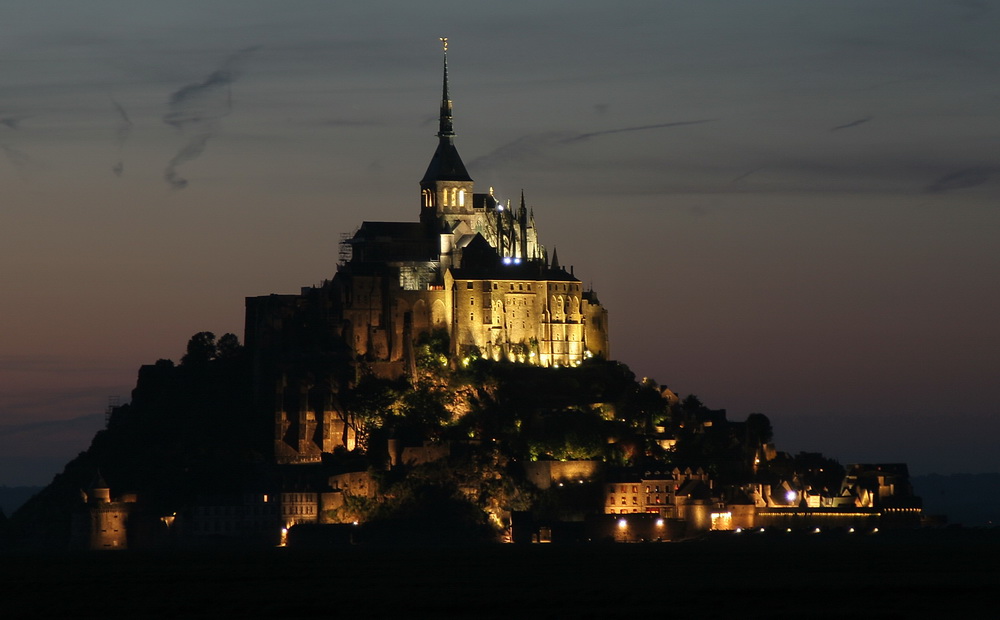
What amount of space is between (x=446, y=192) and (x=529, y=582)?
82.1 meters

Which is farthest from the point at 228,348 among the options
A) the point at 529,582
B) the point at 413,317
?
the point at 529,582

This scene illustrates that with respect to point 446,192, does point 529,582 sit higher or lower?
lower

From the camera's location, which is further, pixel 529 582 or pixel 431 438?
pixel 431 438

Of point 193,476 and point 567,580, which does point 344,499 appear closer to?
point 193,476

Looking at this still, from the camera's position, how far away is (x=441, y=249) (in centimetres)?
19088

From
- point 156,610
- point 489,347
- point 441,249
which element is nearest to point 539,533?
point 489,347

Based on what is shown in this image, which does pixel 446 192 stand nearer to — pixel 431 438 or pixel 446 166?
pixel 446 166

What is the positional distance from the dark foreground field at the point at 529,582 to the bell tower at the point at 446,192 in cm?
4390

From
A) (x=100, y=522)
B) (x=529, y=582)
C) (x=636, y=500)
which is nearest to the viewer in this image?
(x=529, y=582)

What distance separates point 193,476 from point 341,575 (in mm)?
47157

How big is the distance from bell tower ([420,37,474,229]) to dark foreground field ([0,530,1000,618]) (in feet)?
144

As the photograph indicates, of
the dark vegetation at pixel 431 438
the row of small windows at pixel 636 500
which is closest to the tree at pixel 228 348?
the dark vegetation at pixel 431 438

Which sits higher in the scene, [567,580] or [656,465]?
[656,465]

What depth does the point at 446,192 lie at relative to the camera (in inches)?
7736
